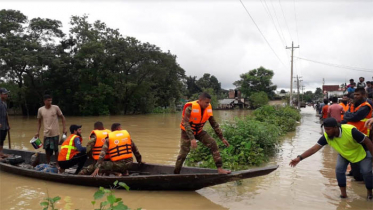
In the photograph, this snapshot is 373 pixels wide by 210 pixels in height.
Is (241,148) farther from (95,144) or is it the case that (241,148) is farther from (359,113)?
(95,144)

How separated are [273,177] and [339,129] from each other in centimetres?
229

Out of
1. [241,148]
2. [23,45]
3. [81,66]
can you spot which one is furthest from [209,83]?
[241,148]

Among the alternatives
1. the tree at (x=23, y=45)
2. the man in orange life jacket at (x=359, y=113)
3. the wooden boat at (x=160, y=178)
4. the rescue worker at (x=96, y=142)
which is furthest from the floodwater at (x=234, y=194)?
the tree at (x=23, y=45)

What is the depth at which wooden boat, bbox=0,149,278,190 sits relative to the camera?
4408 mm

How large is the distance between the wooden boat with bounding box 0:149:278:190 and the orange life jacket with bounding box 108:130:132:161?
446 millimetres

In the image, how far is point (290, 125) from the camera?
14.2 metres


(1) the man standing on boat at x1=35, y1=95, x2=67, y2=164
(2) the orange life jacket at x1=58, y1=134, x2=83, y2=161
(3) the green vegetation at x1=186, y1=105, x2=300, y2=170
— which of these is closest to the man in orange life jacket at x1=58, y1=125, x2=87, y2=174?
(2) the orange life jacket at x1=58, y1=134, x2=83, y2=161

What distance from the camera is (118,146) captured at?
5191mm

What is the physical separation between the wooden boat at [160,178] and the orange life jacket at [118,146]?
446mm

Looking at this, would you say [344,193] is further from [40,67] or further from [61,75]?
[61,75]

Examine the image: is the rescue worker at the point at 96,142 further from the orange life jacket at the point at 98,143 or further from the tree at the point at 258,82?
the tree at the point at 258,82

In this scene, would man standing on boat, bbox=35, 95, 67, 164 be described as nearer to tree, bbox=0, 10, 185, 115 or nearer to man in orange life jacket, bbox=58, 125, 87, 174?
man in orange life jacket, bbox=58, 125, 87, 174

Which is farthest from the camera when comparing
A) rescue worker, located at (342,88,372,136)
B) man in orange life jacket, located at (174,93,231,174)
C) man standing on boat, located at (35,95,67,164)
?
man standing on boat, located at (35,95,67,164)

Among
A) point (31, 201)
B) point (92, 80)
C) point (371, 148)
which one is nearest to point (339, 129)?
point (371, 148)
